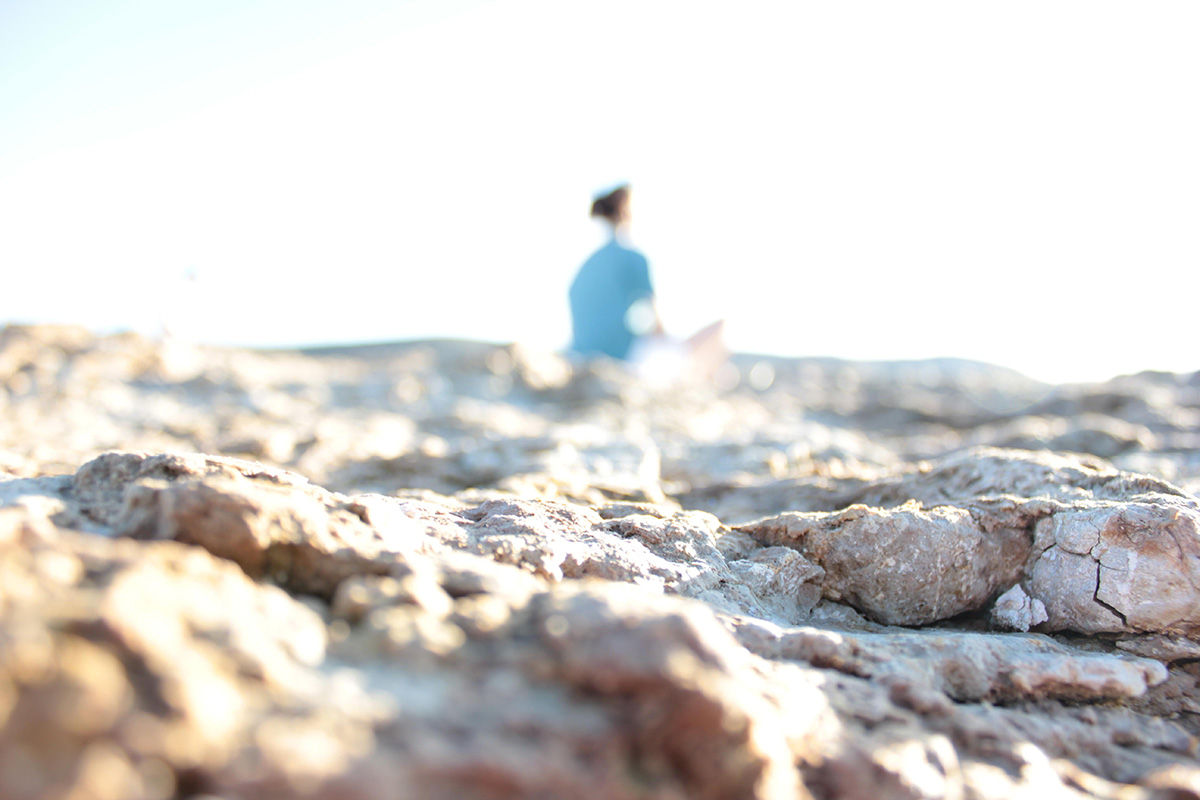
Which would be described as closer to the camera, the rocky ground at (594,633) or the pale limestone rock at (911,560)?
the rocky ground at (594,633)

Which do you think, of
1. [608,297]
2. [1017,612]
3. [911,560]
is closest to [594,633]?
[911,560]

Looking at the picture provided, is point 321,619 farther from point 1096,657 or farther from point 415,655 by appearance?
point 1096,657

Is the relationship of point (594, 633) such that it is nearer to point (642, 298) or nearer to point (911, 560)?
point (911, 560)

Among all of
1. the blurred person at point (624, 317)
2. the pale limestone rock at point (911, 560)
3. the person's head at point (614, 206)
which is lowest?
the pale limestone rock at point (911, 560)

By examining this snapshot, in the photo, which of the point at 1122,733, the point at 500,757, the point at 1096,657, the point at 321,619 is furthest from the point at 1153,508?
the point at 321,619

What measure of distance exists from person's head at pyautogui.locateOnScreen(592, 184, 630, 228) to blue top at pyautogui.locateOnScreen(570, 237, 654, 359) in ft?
0.72

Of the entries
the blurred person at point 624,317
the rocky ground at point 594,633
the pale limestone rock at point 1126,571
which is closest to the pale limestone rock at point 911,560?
the rocky ground at point 594,633

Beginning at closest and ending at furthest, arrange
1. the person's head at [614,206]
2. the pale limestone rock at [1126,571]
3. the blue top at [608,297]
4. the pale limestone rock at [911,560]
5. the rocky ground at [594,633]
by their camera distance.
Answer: the rocky ground at [594,633] → the pale limestone rock at [1126,571] → the pale limestone rock at [911,560] → the person's head at [614,206] → the blue top at [608,297]

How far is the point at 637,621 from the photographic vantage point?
103cm

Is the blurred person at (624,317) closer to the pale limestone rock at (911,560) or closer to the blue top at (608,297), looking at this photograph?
the blue top at (608,297)

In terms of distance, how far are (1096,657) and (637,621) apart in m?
1.26

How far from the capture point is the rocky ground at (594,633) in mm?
808

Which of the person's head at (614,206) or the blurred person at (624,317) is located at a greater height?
the person's head at (614,206)

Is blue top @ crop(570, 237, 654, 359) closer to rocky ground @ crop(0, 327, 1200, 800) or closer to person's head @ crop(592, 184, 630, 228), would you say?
person's head @ crop(592, 184, 630, 228)
